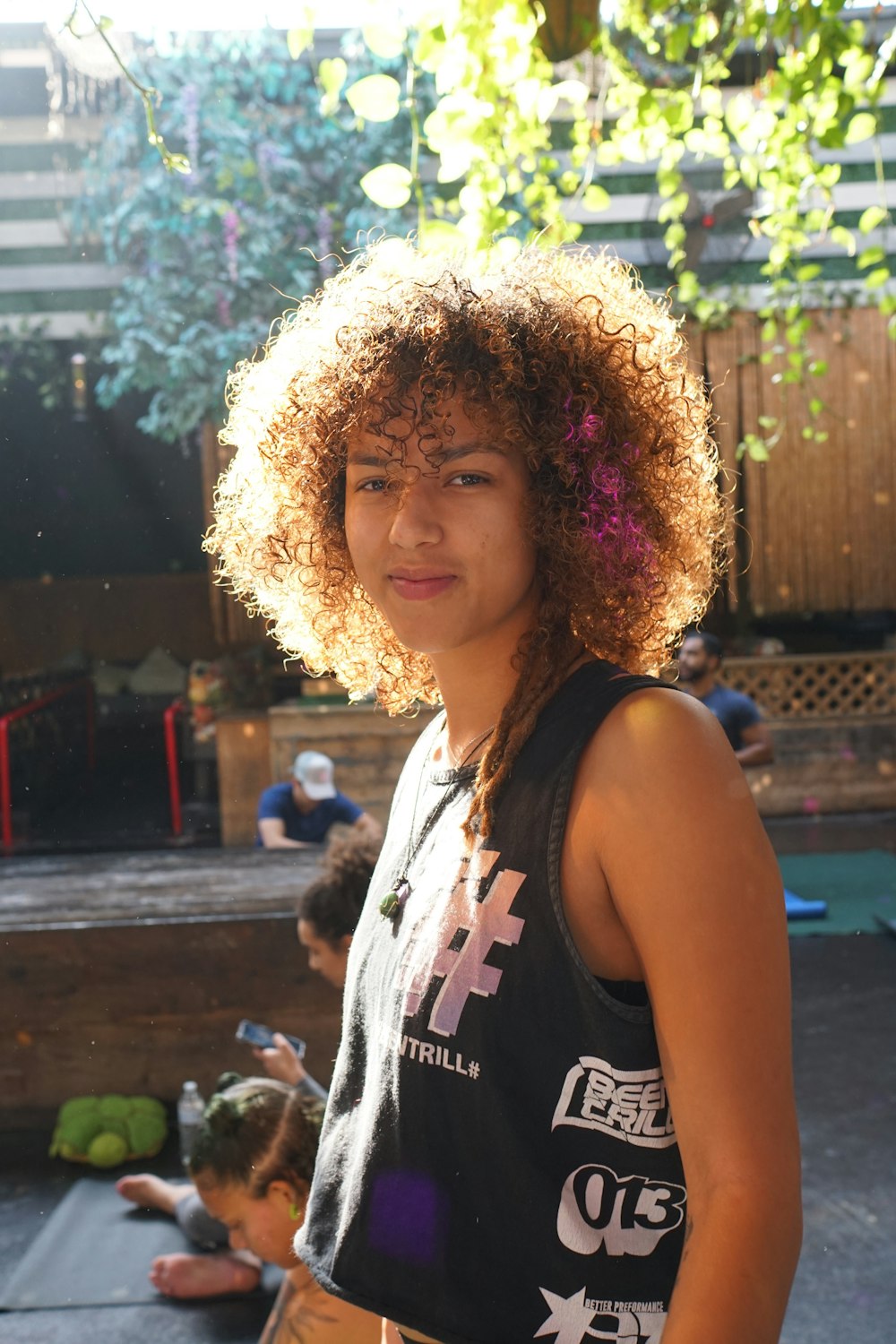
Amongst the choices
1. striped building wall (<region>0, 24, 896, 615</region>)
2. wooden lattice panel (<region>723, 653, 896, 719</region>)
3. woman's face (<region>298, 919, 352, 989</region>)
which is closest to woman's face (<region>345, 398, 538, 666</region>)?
woman's face (<region>298, 919, 352, 989</region>)

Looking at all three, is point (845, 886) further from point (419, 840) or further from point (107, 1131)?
point (419, 840)

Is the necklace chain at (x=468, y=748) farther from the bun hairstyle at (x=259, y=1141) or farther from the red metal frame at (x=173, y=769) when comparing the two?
the red metal frame at (x=173, y=769)

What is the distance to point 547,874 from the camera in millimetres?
794

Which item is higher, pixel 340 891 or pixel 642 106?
pixel 642 106

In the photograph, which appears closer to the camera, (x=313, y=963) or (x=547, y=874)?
(x=547, y=874)

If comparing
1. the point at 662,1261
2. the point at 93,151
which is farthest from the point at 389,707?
the point at 93,151

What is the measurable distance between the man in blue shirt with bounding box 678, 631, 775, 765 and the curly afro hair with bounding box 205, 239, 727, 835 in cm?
388

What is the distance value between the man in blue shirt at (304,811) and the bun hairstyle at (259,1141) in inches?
74.8

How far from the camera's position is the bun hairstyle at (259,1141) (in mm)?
2201

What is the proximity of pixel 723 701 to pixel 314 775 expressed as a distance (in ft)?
6.49

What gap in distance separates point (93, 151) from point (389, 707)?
22.6ft

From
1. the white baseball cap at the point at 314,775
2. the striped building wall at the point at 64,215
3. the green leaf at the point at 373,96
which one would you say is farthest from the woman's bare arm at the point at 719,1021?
the striped building wall at the point at 64,215

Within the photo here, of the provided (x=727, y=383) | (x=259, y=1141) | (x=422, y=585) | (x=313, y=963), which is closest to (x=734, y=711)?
(x=313, y=963)

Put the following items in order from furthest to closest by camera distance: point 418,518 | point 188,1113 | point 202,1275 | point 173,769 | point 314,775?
point 173,769 → point 314,775 → point 188,1113 → point 202,1275 → point 418,518
